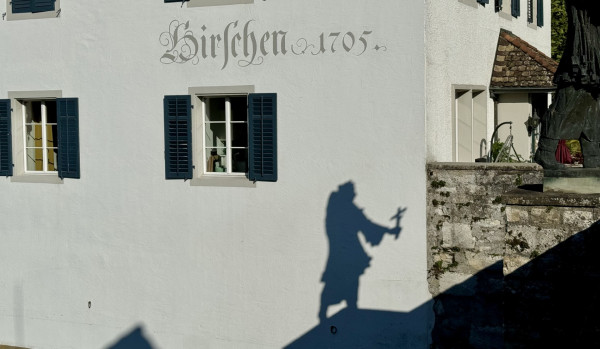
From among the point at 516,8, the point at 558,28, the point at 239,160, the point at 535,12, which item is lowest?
the point at 239,160

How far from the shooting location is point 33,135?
51.0 feet

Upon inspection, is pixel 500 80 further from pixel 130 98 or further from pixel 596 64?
pixel 596 64

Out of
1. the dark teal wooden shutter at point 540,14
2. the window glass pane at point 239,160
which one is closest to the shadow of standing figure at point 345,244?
the window glass pane at point 239,160

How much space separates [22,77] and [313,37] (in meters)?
4.55

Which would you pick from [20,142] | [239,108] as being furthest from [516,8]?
[20,142]

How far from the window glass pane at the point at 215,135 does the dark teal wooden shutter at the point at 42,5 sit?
115 inches

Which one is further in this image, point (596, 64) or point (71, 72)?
point (71, 72)

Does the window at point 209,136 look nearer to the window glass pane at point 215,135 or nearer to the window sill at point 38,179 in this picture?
the window glass pane at point 215,135

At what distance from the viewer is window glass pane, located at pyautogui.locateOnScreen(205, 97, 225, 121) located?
1416 cm

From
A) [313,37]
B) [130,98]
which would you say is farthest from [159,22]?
[313,37]

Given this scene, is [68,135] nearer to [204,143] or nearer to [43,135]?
[43,135]

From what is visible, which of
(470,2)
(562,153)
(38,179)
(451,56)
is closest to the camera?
(451,56)

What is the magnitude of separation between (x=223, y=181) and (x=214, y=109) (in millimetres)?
1022

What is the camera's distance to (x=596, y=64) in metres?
8.35
